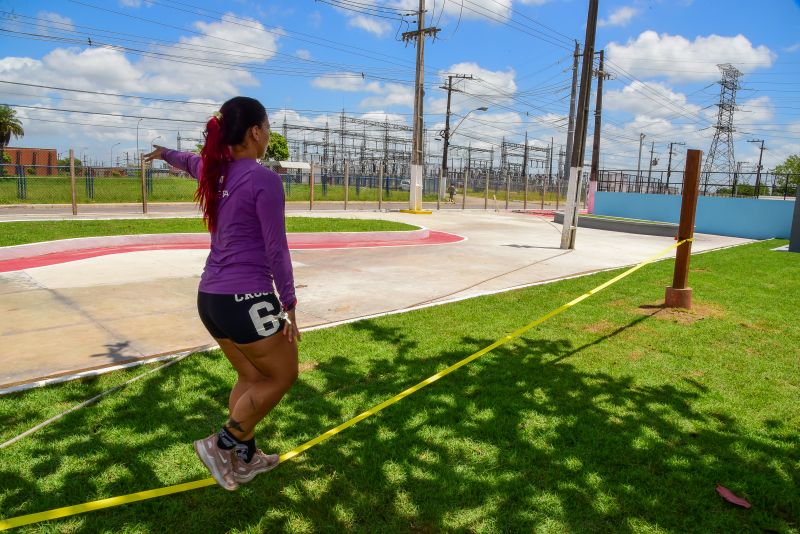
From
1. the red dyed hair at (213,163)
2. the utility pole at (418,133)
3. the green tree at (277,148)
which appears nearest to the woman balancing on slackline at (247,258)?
the red dyed hair at (213,163)

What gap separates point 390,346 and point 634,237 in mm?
17132

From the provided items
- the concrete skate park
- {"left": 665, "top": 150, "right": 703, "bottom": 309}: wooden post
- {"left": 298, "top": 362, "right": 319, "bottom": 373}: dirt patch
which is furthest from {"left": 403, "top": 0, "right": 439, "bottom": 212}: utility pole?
{"left": 298, "top": 362, "right": 319, "bottom": 373}: dirt patch

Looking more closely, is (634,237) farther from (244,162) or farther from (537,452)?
(244,162)

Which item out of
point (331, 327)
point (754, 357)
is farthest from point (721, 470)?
point (331, 327)

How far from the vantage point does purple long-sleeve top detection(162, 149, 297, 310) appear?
8.73 feet

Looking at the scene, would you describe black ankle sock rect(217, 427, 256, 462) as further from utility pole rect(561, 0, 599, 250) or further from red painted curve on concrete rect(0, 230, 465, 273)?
utility pole rect(561, 0, 599, 250)

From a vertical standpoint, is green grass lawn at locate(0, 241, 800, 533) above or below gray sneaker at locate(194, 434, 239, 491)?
below

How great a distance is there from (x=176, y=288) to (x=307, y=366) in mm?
3955

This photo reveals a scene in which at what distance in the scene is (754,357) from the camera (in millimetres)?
5609

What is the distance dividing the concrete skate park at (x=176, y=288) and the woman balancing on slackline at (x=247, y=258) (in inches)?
102

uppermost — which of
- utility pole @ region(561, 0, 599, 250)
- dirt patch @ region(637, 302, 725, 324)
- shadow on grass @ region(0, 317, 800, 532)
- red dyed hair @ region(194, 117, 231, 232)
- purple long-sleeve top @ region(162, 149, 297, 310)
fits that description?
utility pole @ region(561, 0, 599, 250)

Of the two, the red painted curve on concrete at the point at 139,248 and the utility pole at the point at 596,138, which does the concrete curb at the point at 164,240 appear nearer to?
the red painted curve on concrete at the point at 139,248

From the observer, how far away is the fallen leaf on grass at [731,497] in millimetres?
3062

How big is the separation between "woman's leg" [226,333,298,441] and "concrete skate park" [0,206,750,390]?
245cm
